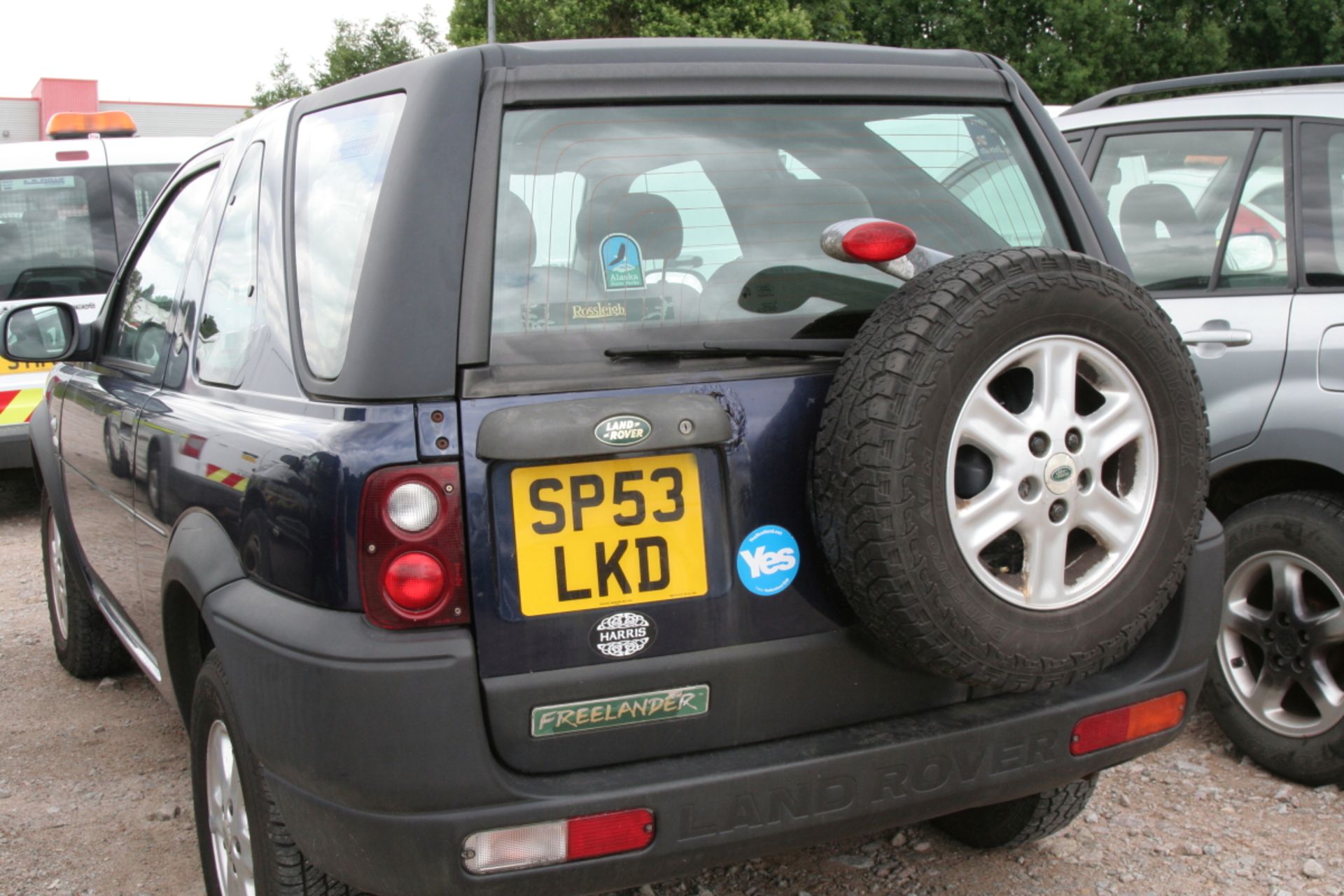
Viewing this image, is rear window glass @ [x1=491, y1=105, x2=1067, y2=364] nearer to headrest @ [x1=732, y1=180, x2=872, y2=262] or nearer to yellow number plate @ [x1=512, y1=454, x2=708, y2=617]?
headrest @ [x1=732, y1=180, x2=872, y2=262]

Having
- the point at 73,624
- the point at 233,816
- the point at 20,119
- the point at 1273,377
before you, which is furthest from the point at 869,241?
the point at 20,119

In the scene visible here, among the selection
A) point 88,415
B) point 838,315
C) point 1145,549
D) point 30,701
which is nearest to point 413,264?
point 838,315

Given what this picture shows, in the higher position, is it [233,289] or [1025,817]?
[233,289]

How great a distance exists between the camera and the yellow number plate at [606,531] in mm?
2014

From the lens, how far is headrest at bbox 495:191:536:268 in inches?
84.8

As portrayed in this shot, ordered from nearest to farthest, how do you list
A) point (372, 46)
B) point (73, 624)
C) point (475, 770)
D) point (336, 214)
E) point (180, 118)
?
point (475, 770), point (336, 214), point (73, 624), point (372, 46), point (180, 118)

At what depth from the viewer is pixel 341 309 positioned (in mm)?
2182

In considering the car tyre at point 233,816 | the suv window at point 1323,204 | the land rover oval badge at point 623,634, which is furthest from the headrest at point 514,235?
the suv window at point 1323,204

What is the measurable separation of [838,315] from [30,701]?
3587 mm

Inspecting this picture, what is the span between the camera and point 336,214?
2.31m

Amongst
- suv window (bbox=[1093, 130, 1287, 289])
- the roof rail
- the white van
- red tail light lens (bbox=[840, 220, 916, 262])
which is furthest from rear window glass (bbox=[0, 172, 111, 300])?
red tail light lens (bbox=[840, 220, 916, 262])

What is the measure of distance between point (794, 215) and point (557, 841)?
1.22 m

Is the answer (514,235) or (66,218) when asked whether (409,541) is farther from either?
(66,218)

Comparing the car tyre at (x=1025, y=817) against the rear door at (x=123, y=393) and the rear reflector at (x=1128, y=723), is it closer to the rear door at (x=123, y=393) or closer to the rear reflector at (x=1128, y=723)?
the rear reflector at (x=1128, y=723)
